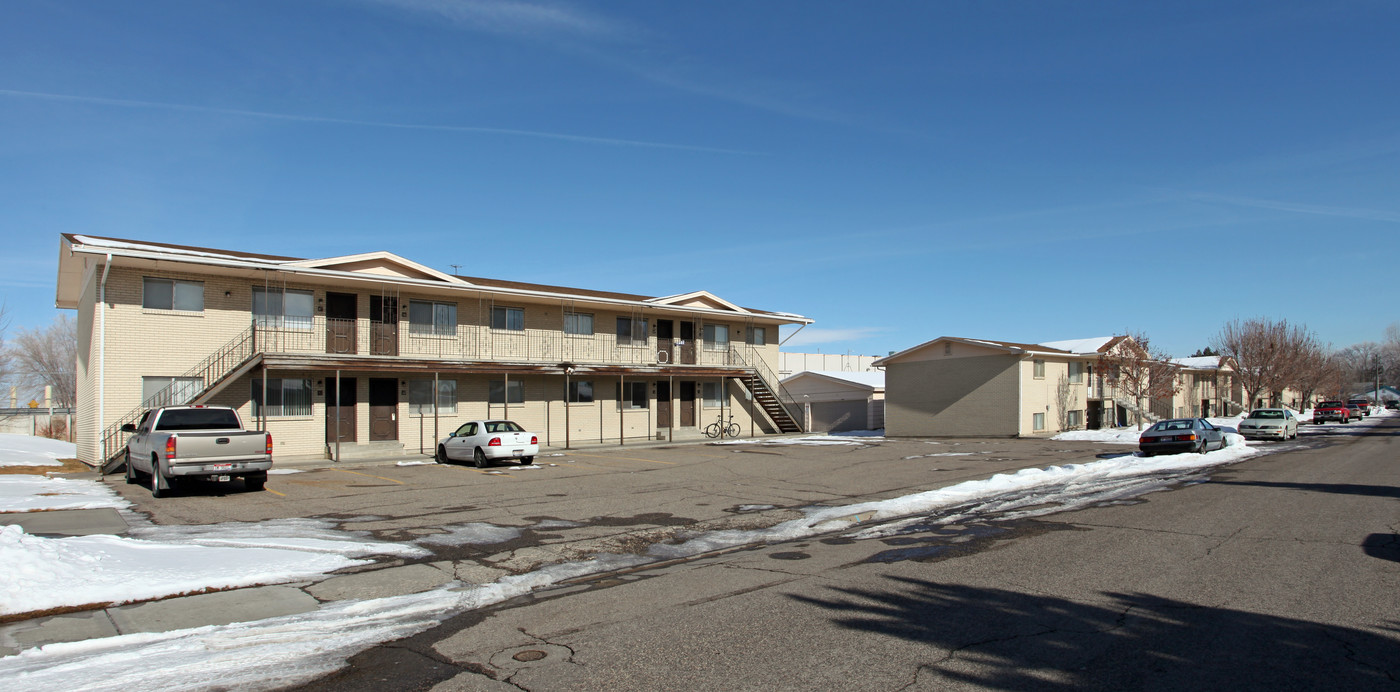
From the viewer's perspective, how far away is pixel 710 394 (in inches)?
1452

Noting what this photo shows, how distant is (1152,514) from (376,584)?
1093 centimetres

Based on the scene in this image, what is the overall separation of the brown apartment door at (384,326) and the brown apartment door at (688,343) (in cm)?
1283

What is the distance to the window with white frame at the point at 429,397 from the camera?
27.8m

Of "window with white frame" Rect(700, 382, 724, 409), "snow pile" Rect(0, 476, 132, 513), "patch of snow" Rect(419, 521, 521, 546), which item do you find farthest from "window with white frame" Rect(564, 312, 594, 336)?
"patch of snow" Rect(419, 521, 521, 546)

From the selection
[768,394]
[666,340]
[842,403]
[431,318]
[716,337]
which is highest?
Answer: [431,318]

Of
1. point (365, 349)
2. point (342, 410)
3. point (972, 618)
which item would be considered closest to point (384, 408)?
point (342, 410)

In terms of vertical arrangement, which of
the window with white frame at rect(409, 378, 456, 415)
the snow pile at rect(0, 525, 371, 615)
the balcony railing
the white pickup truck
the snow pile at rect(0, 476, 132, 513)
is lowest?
the snow pile at rect(0, 476, 132, 513)

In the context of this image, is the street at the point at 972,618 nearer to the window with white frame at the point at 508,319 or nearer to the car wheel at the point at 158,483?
the car wheel at the point at 158,483

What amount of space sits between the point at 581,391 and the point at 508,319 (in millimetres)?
4481

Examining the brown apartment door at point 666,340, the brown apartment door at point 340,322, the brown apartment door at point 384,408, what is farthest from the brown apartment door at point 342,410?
the brown apartment door at point 666,340

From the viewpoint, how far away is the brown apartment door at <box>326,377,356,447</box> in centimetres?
2567

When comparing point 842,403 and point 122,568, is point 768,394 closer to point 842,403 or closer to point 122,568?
point 842,403

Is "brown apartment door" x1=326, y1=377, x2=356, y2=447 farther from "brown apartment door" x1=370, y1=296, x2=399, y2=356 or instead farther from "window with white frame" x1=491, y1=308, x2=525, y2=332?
"window with white frame" x1=491, y1=308, x2=525, y2=332

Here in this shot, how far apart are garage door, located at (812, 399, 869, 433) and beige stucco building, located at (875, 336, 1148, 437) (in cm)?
639
